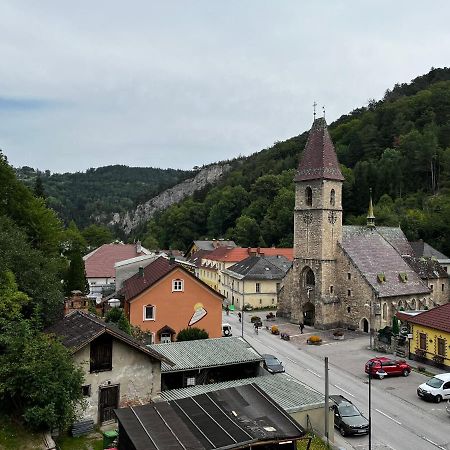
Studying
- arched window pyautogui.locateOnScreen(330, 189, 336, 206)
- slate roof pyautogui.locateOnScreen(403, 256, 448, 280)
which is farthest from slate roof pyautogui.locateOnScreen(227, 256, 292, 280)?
slate roof pyautogui.locateOnScreen(403, 256, 448, 280)

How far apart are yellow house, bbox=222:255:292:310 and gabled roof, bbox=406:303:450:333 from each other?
87.5 ft

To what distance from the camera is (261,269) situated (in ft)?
203

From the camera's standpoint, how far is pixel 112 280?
2505 inches

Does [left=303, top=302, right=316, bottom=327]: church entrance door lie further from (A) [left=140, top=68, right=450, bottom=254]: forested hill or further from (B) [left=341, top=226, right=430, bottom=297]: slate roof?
(A) [left=140, top=68, right=450, bottom=254]: forested hill

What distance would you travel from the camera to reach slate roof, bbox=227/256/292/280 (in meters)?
61.0

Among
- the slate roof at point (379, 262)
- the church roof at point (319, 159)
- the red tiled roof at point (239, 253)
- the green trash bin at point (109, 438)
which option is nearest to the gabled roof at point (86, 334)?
the green trash bin at point (109, 438)

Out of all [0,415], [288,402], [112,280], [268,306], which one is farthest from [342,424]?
[112,280]

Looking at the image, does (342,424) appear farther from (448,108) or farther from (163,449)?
(448,108)

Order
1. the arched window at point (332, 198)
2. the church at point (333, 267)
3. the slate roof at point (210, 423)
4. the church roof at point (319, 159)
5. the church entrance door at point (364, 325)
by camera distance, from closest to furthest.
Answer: the slate roof at point (210, 423), the church entrance door at point (364, 325), the church at point (333, 267), the church roof at point (319, 159), the arched window at point (332, 198)

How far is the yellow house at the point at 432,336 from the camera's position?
3117 centimetres

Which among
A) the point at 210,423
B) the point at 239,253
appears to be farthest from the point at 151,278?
the point at 239,253

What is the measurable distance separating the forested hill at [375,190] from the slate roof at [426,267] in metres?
19.4

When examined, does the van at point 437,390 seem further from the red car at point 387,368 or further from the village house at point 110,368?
the village house at point 110,368

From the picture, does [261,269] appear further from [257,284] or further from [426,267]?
[426,267]
